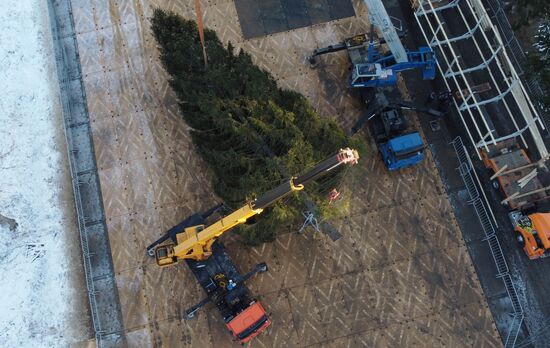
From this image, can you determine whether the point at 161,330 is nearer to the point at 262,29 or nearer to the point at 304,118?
the point at 304,118

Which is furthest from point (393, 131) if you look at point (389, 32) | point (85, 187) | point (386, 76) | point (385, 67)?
point (85, 187)

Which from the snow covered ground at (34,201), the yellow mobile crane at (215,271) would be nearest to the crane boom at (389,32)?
the yellow mobile crane at (215,271)

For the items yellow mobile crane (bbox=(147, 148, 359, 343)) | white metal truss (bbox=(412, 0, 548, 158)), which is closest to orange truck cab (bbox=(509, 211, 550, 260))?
white metal truss (bbox=(412, 0, 548, 158))

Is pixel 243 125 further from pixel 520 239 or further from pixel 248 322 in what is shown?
pixel 520 239

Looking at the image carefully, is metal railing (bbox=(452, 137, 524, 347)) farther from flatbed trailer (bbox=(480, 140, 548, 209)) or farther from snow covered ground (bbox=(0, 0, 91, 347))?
snow covered ground (bbox=(0, 0, 91, 347))

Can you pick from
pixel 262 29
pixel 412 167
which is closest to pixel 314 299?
pixel 412 167

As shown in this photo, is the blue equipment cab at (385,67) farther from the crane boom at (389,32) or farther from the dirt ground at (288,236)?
the dirt ground at (288,236)
